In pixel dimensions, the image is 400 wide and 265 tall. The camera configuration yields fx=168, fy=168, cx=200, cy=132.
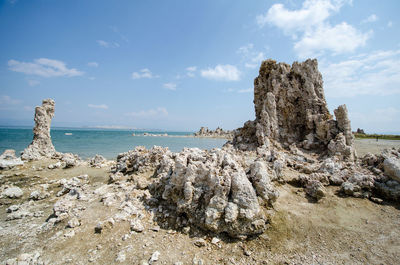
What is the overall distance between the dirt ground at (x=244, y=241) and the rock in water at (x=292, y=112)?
345 inches

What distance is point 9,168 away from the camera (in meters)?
12.5

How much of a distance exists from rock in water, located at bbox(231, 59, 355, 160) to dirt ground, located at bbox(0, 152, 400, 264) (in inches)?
345

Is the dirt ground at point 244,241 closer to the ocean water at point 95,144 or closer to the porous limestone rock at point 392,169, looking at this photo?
the porous limestone rock at point 392,169

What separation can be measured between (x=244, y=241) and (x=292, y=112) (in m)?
14.5

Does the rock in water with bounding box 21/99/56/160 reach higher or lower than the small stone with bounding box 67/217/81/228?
higher

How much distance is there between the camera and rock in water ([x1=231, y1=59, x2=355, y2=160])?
46.4 feet

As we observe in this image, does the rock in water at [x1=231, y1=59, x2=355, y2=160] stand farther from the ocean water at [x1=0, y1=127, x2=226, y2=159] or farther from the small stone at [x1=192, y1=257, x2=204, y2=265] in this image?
the ocean water at [x1=0, y1=127, x2=226, y2=159]

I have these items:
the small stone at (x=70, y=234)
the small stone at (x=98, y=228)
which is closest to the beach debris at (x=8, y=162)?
the small stone at (x=70, y=234)

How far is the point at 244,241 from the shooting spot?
182 inches

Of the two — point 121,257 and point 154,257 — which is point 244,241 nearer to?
point 154,257

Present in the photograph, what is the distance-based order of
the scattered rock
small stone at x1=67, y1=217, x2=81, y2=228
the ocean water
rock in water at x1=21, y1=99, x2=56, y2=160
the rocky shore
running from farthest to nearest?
the ocean water → rock in water at x1=21, y1=99, x2=56, y2=160 → the scattered rock → small stone at x1=67, y1=217, x2=81, y2=228 → the rocky shore

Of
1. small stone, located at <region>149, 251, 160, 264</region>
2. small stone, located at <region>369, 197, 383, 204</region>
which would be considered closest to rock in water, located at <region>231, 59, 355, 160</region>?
small stone, located at <region>369, 197, 383, 204</region>

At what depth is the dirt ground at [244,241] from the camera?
414cm

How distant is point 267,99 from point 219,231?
13.5 m
